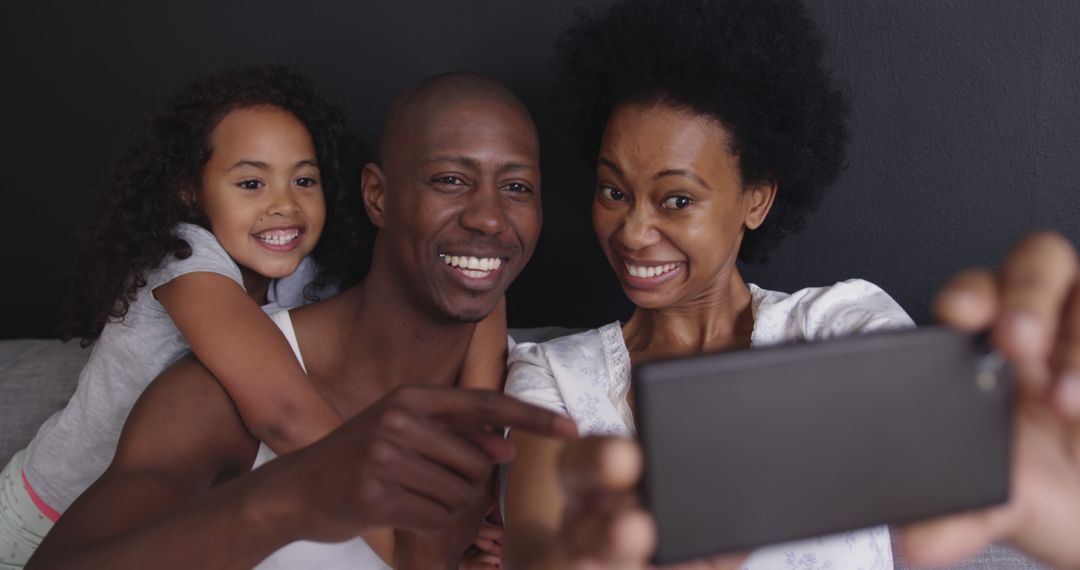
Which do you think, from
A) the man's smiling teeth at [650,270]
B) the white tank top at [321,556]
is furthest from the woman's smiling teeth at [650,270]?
the white tank top at [321,556]

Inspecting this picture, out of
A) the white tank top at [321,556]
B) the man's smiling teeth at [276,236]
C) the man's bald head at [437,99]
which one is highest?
the man's bald head at [437,99]

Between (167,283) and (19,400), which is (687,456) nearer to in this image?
(167,283)

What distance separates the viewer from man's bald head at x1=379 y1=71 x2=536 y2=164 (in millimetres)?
1653

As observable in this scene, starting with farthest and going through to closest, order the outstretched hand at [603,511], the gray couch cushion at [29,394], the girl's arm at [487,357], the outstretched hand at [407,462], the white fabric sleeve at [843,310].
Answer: the gray couch cushion at [29,394] → the girl's arm at [487,357] → the white fabric sleeve at [843,310] → the outstretched hand at [407,462] → the outstretched hand at [603,511]

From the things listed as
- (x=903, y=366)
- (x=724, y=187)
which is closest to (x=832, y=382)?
(x=903, y=366)

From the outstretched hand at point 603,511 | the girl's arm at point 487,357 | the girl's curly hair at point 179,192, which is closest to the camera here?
the outstretched hand at point 603,511

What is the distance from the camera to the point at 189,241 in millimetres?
1801

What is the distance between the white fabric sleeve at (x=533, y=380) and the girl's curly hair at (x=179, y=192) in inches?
20.8

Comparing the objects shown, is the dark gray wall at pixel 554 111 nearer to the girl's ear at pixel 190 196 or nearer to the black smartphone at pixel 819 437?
the girl's ear at pixel 190 196

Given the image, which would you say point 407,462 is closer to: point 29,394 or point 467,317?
point 467,317

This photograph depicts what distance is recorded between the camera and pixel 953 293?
29.9 inches

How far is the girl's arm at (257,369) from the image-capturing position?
150 cm

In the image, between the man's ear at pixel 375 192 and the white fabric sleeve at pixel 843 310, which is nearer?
the white fabric sleeve at pixel 843 310

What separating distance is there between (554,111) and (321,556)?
44.9 inches
